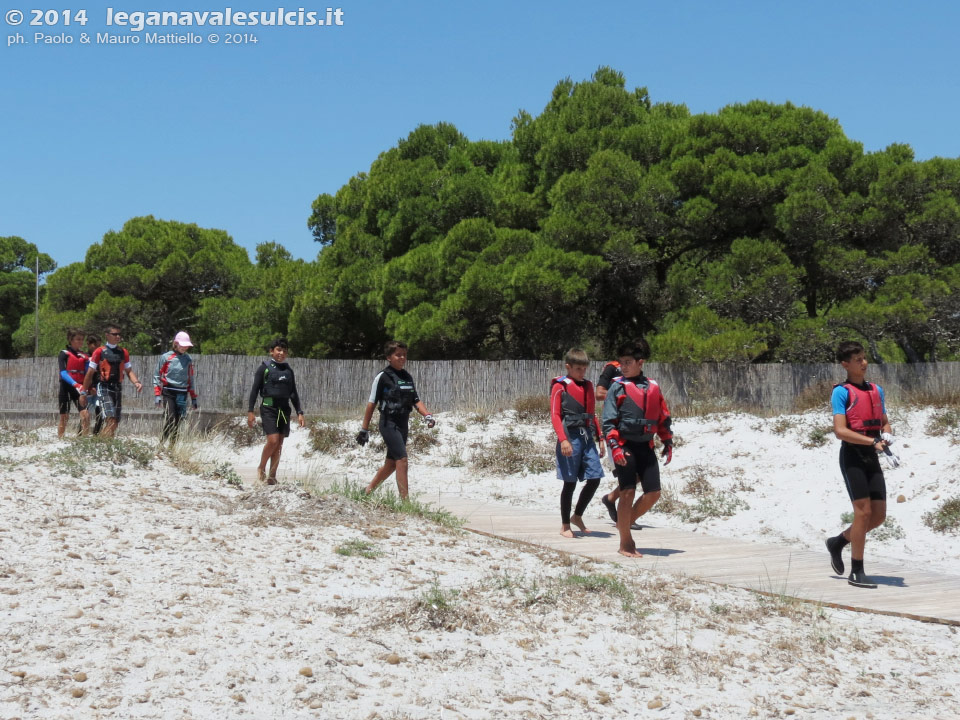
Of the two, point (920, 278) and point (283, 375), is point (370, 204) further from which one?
point (283, 375)

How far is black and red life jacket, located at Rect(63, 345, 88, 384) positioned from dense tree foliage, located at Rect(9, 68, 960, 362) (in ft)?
41.2

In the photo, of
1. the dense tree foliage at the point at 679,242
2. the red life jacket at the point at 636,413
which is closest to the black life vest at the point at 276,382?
the red life jacket at the point at 636,413

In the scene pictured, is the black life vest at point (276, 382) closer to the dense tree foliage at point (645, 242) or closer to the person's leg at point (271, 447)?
the person's leg at point (271, 447)

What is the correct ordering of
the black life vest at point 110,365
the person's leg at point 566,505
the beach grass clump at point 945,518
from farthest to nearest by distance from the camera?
the black life vest at point 110,365, the beach grass clump at point 945,518, the person's leg at point 566,505

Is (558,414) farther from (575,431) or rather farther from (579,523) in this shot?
(579,523)

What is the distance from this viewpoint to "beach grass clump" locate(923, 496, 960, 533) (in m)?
9.84

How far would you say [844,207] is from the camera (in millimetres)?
23672

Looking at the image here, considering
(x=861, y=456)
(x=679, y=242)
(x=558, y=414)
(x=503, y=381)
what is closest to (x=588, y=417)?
(x=558, y=414)

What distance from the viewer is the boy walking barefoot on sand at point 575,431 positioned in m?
8.82

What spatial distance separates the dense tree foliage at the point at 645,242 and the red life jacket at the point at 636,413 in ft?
44.5

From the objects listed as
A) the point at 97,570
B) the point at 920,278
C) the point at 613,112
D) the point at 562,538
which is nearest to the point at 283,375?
the point at 562,538

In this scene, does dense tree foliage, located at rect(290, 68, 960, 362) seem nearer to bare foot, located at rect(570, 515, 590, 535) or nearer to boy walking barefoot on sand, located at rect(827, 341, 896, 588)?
bare foot, located at rect(570, 515, 590, 535)

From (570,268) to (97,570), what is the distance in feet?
65.4

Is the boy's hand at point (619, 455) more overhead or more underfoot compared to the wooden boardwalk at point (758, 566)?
more overhead
